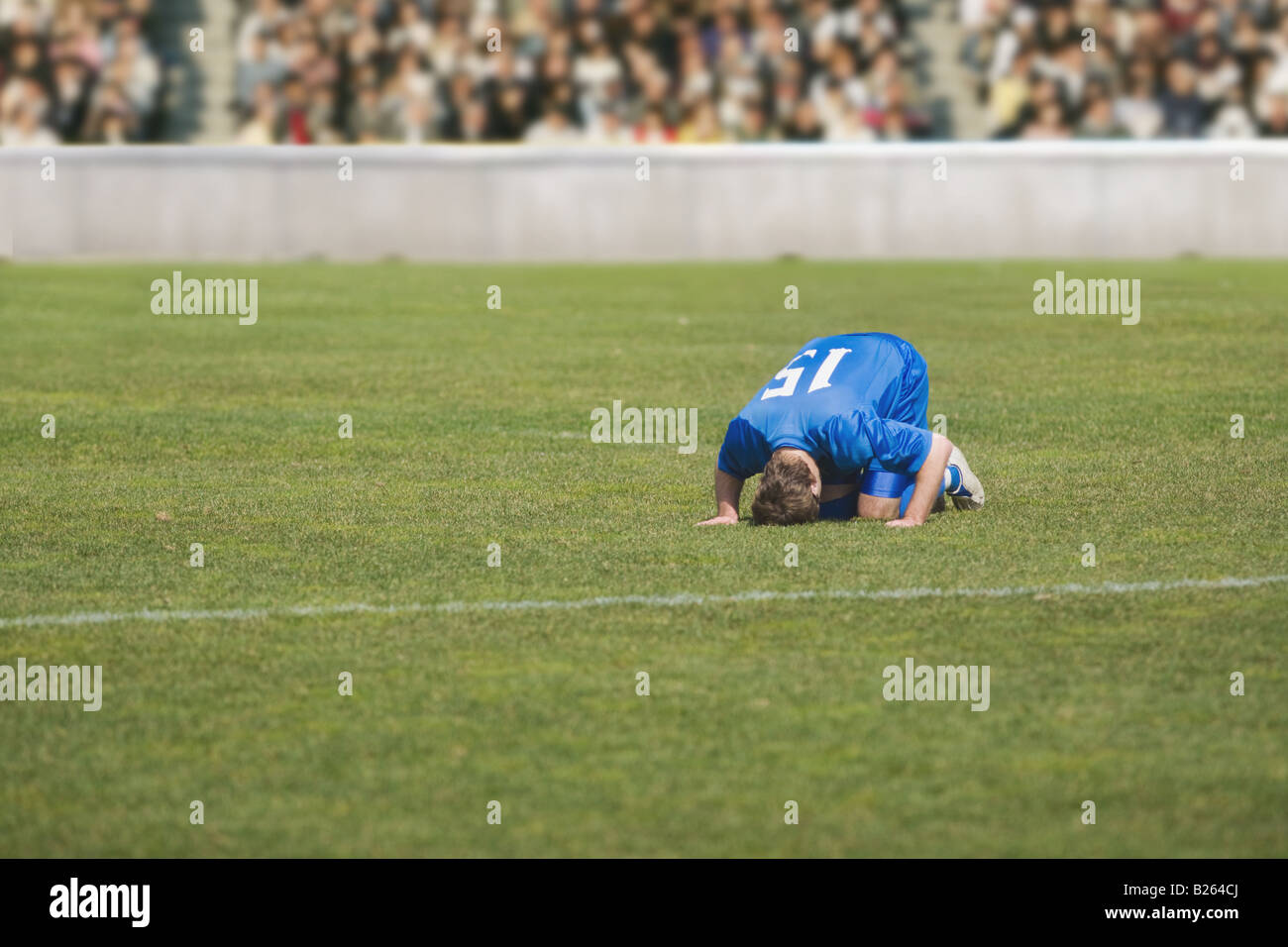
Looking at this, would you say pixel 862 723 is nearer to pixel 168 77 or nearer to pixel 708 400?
pixel 708 400

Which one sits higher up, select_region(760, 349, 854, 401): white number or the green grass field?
select_region(760, 349, 854, 401): white number

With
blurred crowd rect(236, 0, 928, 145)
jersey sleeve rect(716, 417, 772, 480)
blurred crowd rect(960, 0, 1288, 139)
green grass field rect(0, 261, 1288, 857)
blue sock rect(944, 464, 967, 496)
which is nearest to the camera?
green grass field rect(0, 261, 1288, 857)

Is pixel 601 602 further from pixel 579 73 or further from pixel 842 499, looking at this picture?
pixel 579 73

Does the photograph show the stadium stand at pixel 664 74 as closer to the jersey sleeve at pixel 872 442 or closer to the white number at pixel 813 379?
the white number at pixel 813 379

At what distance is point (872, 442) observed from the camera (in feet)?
31.1

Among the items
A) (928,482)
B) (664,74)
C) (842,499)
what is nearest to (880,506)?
(842,499)

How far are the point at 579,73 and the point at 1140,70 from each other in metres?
7.00

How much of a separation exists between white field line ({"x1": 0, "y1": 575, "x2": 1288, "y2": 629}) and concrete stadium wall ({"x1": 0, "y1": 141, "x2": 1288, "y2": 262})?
17167 millimetres

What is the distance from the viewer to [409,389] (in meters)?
15.4

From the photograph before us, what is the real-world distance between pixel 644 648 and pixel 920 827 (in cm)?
203

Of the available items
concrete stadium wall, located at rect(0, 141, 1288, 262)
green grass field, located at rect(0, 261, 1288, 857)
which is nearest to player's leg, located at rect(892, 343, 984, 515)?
green grass field, located at rect(0, 261, 1288, 857)

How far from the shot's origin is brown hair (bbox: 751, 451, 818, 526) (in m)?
9.47

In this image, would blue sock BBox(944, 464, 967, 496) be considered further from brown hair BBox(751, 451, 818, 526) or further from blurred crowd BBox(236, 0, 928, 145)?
blurred crowd BBox(236, 0, 928, 145)
